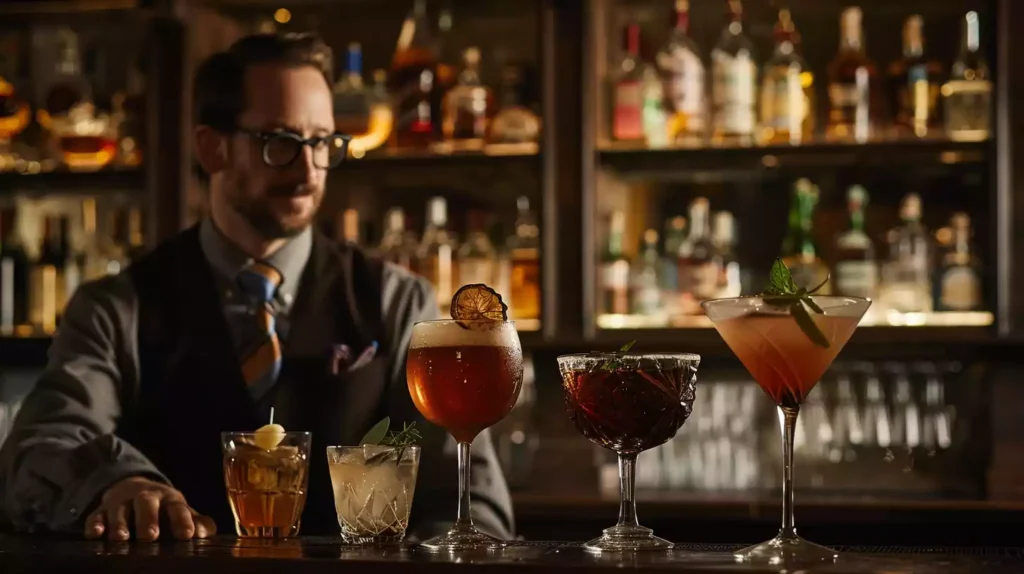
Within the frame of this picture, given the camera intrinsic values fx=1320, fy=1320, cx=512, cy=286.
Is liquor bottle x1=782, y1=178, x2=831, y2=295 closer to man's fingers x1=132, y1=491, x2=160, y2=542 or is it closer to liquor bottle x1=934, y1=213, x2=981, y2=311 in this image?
liquor bottle x1=934, y1=213, x2=981, y2=311

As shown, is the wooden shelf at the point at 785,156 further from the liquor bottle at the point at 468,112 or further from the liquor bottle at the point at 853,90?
the liquor bottle at the point at 468,112

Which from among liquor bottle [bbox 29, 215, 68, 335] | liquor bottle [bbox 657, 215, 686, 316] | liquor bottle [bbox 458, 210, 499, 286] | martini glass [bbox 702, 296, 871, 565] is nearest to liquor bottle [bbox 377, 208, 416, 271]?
liquor bottle [bbox 458, 210, 499, 286]

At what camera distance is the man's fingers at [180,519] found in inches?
55.4

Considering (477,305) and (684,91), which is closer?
(477,305)

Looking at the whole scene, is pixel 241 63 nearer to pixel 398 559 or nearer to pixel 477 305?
pixel 477 305

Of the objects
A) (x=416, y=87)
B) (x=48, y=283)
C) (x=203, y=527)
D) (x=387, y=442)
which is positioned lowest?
(x=203, y=527)

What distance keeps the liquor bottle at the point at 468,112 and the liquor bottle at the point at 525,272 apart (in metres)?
0.20

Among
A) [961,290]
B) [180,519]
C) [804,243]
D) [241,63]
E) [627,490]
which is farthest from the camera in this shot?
[804,243]

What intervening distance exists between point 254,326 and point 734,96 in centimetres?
148

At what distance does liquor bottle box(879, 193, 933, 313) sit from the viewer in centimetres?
311

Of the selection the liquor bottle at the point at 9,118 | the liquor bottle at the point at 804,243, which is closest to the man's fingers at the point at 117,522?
the liquor bottle at the point at 804,243

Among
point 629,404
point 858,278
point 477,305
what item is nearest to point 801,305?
point 629,404

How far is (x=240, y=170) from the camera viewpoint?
212 centimetres

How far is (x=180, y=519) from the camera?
1420mm
